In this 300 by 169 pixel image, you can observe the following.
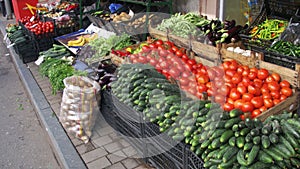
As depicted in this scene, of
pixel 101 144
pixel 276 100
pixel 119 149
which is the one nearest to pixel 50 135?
pixel 101 144

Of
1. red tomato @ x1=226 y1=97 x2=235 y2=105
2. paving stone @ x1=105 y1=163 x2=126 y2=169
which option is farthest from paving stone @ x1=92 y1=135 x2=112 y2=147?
red tomato @ x1=226 y1=97 x2=235 y2=105

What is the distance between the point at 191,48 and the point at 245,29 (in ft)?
2.72

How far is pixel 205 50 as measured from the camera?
4254 millimetres

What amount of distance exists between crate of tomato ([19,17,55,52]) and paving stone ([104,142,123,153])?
160 inches

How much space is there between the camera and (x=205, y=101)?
119 inches

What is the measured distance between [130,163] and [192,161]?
110 centimetres

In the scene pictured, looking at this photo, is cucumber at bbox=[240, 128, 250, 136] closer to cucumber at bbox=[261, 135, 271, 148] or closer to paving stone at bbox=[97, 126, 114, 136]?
cucumber at bbox=[261, 135, 271, 148]

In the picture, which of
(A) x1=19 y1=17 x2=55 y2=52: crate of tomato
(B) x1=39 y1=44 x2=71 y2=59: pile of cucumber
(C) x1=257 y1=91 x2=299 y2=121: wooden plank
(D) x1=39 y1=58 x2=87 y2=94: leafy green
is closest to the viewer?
(C) x1=257 y1=91 x2=299 y2=121: wooden plank

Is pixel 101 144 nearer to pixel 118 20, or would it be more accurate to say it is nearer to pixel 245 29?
pixel 245 29

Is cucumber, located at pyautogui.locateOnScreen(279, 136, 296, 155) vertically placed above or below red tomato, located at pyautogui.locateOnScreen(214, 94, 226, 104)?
above

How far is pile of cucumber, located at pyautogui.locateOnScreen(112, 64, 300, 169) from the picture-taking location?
234cm

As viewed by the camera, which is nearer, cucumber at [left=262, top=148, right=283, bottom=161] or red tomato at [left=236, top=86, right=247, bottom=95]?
cucumber at [left=262, top=148, right=283, bottom=161]

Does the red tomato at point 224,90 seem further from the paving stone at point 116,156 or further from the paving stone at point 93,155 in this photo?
the paving stone at point 93,155

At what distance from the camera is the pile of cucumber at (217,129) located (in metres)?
2.34
